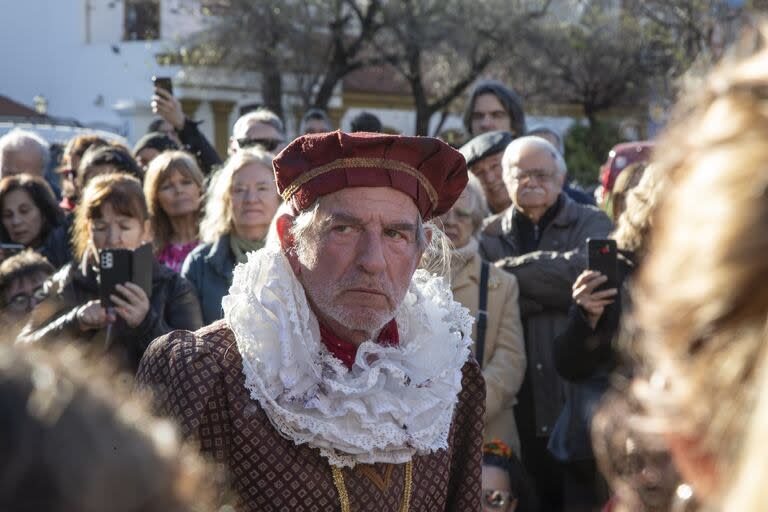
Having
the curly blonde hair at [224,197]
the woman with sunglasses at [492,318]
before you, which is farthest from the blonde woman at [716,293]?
the curly blonde hair at [224,197]

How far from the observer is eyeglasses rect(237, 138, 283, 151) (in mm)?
6445

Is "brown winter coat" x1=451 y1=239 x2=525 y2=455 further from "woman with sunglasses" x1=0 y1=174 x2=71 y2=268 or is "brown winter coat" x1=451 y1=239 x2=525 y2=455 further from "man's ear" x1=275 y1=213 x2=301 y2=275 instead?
"woman with sunglasses" x1=0 y1=174 x2=71 y2=268

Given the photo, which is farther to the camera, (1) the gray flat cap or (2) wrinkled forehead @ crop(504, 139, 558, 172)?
(1) the gray flat cap

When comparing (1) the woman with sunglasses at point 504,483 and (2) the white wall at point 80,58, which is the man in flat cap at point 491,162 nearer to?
(1) the woman with sunglasses at point 504,483

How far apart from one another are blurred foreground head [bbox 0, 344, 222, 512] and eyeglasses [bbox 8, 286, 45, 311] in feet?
13.7

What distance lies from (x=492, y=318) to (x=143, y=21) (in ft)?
85.3

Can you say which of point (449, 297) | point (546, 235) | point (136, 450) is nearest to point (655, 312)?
point (136, 450)

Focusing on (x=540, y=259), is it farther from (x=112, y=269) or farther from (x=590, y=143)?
(x=590, y=143)

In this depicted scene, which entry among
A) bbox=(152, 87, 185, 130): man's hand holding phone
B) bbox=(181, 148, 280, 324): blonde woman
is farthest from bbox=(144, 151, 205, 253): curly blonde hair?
bbox=(152, 87, 185, 130): man's hand holding phone

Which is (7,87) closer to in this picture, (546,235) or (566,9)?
(566,9)

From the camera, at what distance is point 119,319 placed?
4285 mm

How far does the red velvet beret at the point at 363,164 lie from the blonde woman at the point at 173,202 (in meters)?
3.02

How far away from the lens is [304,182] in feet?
9.46

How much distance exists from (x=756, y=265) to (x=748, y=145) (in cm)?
10
